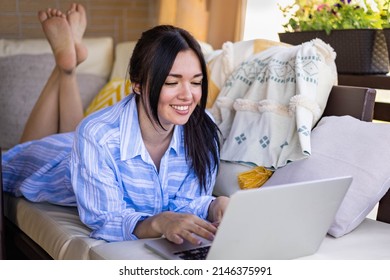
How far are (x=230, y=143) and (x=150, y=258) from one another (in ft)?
2.35

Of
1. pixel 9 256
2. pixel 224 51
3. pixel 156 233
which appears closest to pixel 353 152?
pixel 156 233

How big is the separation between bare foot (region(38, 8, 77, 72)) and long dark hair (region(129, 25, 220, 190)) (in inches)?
35.3

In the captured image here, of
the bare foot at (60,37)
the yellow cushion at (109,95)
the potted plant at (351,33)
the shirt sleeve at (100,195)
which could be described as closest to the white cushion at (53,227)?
the shirt sleeve at (100,195)

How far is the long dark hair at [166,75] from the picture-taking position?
1.51 meters

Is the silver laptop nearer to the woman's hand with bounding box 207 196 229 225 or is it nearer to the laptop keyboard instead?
the laptop keyboard

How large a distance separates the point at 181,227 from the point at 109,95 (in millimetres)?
1550

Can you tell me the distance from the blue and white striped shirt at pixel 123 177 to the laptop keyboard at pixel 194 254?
215 mm

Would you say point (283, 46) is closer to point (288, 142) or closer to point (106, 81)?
point (288, 142)

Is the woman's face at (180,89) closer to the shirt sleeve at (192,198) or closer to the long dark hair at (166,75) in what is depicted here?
the long dark hair at (166,75)

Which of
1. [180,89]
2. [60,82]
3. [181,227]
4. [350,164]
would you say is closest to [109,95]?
[60,82]

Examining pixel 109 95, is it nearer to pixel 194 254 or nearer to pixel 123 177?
pixel 123 177

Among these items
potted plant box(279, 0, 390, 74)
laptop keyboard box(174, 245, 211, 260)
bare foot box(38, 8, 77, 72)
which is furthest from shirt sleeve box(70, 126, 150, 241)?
potted plant box(279, 0, 390, 74)

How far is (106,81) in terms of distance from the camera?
3.07 meters

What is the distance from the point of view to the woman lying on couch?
1500mm
